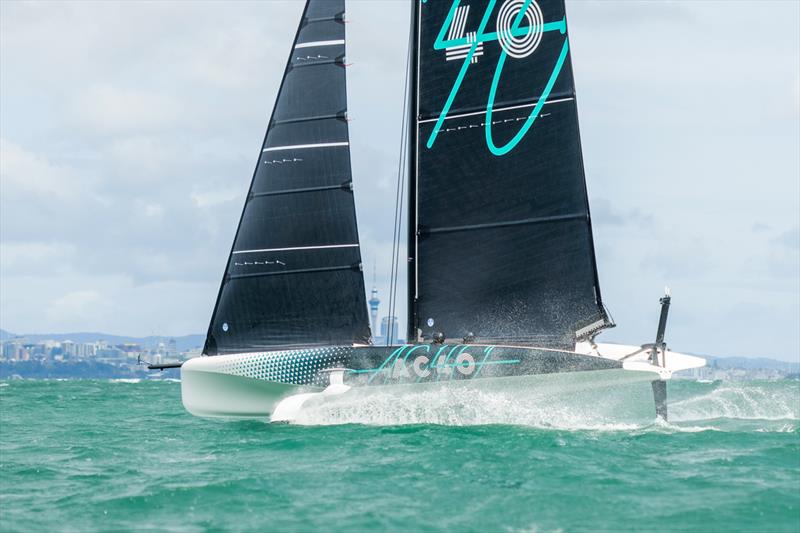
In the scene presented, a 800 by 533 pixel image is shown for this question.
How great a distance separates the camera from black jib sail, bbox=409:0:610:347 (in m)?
19.7

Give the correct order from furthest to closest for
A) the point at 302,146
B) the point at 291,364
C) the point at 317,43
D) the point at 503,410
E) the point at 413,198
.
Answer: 1. the point at 317,43
2. the point at 302,146
3. the point at 413,198
4. the point at 291,364
5. the point at 503,410

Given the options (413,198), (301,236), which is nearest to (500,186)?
(413,198)

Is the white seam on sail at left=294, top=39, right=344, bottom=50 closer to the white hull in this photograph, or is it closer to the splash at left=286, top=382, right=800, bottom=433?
the white hull

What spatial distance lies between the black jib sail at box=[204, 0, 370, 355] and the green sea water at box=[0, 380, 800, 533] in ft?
5.91

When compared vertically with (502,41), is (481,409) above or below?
below

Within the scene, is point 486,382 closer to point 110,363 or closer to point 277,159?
point 277,159

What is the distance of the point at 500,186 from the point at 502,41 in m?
2.57

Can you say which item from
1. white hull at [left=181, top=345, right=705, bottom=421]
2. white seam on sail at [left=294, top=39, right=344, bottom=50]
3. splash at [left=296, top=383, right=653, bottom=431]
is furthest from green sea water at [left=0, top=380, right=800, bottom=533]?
white seam on sail at [left=294, top=39, right=344, bottom=50]

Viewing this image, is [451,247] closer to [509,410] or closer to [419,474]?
[509,410]

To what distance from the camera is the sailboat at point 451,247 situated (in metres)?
19.6

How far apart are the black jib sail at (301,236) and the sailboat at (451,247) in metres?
0.03

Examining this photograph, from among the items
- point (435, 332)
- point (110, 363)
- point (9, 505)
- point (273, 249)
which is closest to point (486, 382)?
point (435, 332)

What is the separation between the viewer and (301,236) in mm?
20625

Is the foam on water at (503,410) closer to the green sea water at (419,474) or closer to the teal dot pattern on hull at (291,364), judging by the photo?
the green sea water at (419,474)
